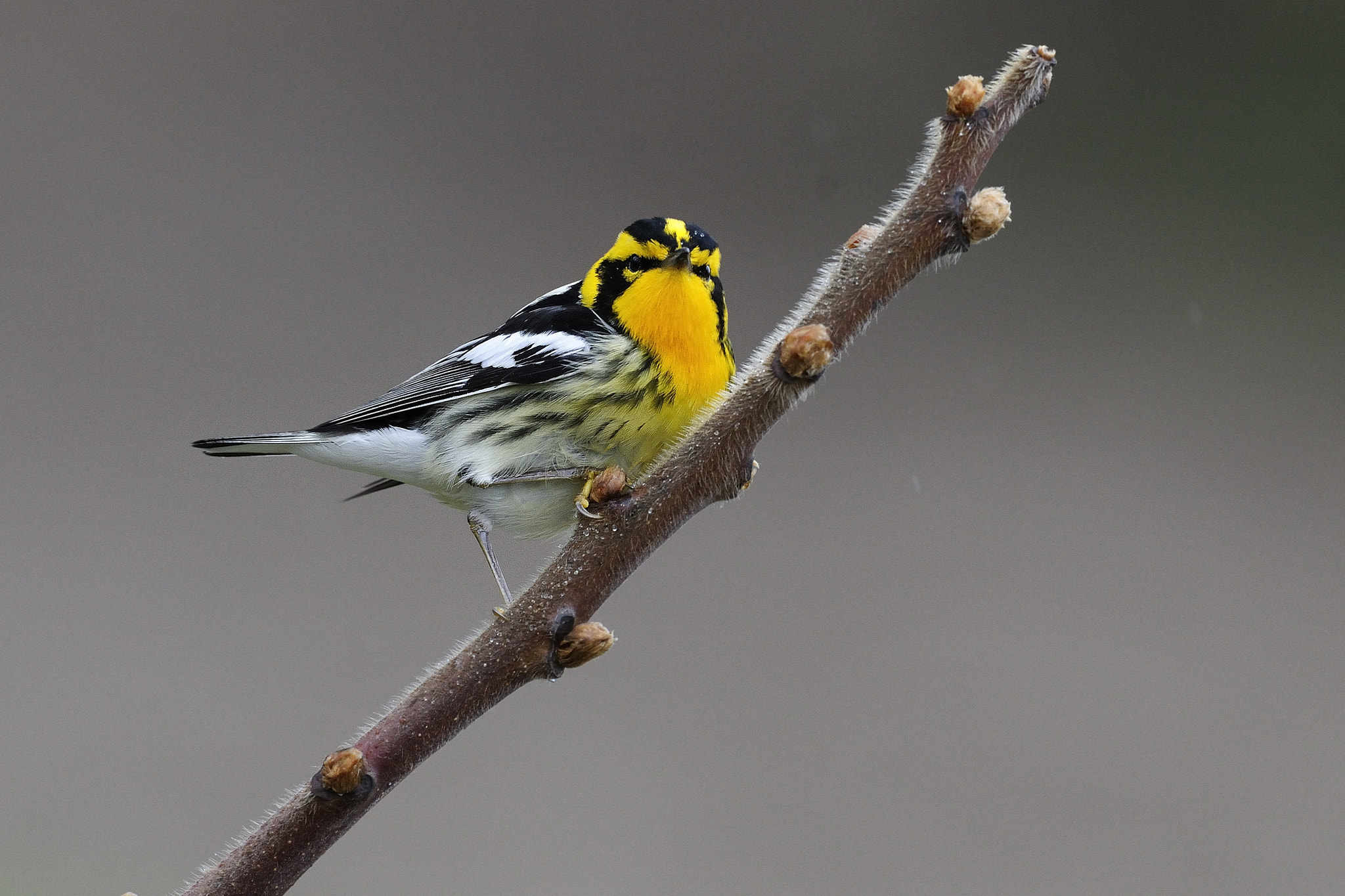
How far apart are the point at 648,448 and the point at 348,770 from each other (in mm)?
682

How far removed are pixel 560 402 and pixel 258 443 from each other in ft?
1.09

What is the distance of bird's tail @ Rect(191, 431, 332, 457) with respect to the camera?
3.71 ft

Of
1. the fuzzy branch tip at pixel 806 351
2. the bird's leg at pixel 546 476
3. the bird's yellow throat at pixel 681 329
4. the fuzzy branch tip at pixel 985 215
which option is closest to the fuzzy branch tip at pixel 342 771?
the fuzzy branch tip at pixel 806 351

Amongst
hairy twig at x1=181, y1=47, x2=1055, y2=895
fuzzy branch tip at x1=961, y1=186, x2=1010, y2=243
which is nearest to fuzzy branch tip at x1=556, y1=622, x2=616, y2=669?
hairy twig at x1=181, y1=47, x2=1055, y2=895

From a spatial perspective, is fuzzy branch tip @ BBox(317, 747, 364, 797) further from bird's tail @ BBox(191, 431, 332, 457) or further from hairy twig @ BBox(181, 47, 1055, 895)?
bird's tail @ BBox(191, 431, 332, 457)

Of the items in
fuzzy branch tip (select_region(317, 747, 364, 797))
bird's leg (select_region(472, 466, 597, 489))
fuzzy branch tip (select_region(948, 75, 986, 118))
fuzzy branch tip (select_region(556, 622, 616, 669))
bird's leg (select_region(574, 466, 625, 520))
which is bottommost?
fuzzy branch tip (select_region(317, 747, 364, 797))

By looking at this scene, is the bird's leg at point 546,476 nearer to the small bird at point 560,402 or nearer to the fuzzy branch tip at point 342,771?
the small bird at point 560,402

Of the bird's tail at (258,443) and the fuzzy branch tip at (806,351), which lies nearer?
the fuzzy branch tip at (806,351)

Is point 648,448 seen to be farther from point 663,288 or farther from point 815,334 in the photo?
point 815,334

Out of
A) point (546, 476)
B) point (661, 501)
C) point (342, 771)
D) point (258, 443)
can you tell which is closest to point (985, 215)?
point (661, 501)

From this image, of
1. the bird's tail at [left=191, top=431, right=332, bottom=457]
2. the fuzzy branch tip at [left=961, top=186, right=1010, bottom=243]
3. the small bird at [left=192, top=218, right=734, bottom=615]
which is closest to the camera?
the fuzzy branch tip at [left=961, top=186, right=1010, bottom=243]

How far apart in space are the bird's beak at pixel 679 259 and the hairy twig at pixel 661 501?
2.03 ft

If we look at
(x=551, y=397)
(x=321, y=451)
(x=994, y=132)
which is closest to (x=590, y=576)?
(x=994, y=132)

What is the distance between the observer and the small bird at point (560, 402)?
127 centimetres
